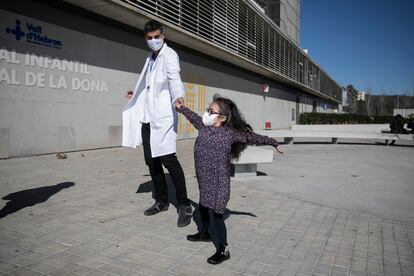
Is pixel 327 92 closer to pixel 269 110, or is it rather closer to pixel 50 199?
pixel 269 110

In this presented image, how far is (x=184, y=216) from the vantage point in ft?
12.2

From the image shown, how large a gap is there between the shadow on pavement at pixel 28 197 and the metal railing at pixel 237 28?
6159 mm

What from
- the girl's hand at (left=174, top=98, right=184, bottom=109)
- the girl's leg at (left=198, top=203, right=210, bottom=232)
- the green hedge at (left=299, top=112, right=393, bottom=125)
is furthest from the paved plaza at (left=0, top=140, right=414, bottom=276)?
the green hedge at (left=299, top=112, right=393, bottom=125)

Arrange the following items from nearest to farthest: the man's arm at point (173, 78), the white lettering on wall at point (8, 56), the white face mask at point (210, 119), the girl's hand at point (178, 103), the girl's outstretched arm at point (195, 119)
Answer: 1. the white face mask at point (210, 119)
2. the girl's outstretched arm at point (195, 119)
3. the girl's hand at point (178, 103)
4. the man's arm at point (173, 78)
5. the white lettering on wall at point (8, 56)

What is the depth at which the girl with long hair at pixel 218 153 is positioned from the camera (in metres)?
2.91

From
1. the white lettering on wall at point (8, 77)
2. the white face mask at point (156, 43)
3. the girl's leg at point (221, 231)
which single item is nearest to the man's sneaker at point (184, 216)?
the girl's leg at point (221, 231)

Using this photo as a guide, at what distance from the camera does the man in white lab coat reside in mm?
3717

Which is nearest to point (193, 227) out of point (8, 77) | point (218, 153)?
point (218, 153)

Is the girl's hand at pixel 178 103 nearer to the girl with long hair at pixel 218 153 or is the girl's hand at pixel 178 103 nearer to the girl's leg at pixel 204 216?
the girl with long hair at pixel 218 153

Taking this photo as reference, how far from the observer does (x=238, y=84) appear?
2012 cm

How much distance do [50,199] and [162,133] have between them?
74.3 inches

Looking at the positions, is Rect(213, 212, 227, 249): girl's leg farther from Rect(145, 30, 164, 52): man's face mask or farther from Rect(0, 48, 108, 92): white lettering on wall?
Rect(0, 48, 108, 92): white lettering on wall

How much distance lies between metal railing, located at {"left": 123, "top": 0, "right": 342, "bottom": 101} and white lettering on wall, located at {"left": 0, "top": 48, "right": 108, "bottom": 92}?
2296 millimetres

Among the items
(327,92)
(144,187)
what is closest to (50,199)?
(144,187)
